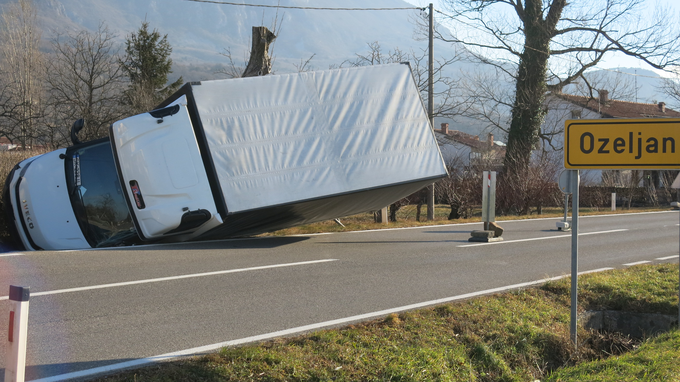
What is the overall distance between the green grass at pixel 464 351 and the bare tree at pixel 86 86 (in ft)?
95.3

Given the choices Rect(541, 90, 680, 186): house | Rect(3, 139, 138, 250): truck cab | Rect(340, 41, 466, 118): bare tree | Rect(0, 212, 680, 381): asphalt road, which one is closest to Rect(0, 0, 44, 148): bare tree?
Rect(340, 41, 466, 118): bare tree

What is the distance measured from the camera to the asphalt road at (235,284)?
481 centimetres

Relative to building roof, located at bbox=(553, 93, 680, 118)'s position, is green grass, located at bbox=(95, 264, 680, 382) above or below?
below

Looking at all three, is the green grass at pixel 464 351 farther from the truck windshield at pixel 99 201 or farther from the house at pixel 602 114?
the house at pixel 602 114

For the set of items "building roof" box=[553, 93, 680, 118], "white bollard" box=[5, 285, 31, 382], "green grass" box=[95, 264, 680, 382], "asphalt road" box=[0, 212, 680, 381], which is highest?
"building roof" box=[553, 93, 680, 118]

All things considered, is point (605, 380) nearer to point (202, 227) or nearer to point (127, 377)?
point (127, 377)

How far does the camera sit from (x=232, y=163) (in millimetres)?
8977

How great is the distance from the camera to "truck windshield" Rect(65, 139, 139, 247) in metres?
9.30

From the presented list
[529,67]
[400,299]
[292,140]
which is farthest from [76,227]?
[529,67]

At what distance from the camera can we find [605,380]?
168 inches

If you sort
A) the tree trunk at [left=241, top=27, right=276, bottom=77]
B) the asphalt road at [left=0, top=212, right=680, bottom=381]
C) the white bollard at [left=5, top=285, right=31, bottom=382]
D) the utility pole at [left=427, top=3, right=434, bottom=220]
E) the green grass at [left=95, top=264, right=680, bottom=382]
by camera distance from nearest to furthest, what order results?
the white bollard at [left=5, top=285, right=31, bottom=382] < the green grass at [left=95, top=264, right=680, bottom=382] < the asphalt road at [left=0, top=212, right=680, bottom=381] < the tree trunk at [left=241, top=27, right=276, bottom=77] < the utility pole at [left=427, top=3, right=434, bottom=220]

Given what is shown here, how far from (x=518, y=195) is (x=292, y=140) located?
62.1 feet

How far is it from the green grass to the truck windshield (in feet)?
18.5

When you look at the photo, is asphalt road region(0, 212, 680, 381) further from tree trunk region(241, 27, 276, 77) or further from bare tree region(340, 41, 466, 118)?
bare tree region(340, 41, 466, 118)
